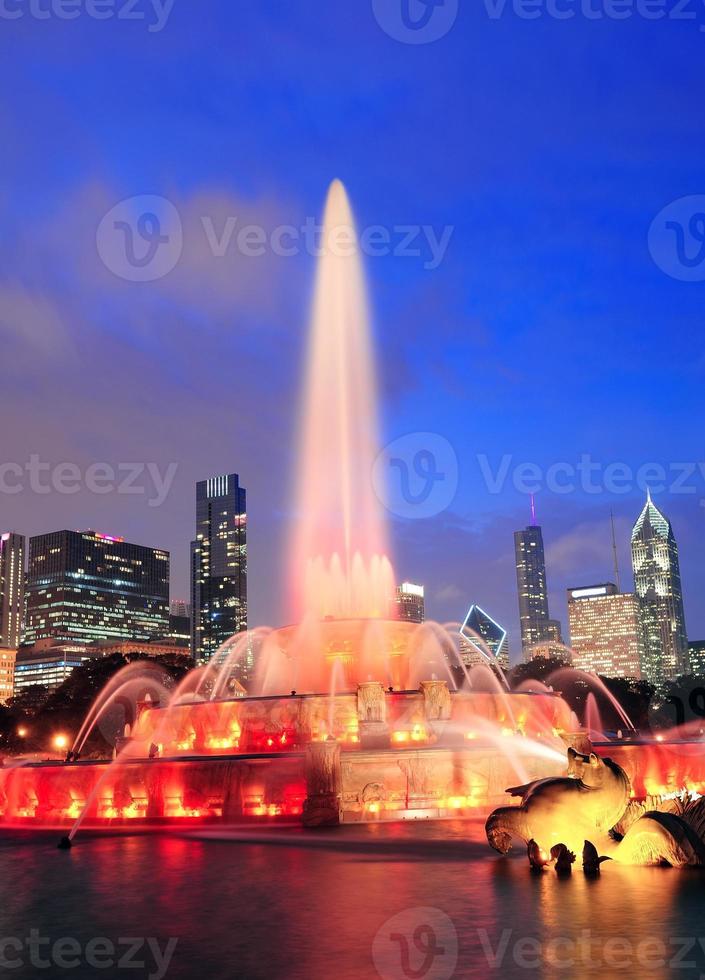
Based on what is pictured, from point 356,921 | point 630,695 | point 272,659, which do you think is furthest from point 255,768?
point 630,695

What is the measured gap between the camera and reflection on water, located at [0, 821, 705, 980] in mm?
9945

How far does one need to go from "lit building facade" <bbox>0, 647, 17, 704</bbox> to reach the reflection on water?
611ft

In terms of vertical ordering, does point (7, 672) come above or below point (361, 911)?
above

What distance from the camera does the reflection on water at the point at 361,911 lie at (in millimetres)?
9945

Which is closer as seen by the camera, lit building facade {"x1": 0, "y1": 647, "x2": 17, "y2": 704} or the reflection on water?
the reflection on water

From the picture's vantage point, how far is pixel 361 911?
12.7 m

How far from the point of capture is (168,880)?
1595 cm

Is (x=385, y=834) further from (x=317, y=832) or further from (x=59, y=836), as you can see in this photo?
(x=59, y=836)

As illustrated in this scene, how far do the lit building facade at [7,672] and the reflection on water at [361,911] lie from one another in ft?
611

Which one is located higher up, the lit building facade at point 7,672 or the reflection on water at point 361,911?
the lit building facade at point 7,672

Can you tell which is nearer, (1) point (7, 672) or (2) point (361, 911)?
(2) point (361, 911)

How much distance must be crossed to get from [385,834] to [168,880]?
316 inches

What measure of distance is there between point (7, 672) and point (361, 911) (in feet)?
654

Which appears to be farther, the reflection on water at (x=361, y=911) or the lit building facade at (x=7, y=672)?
the lit building facade at (x=7, y=672)
